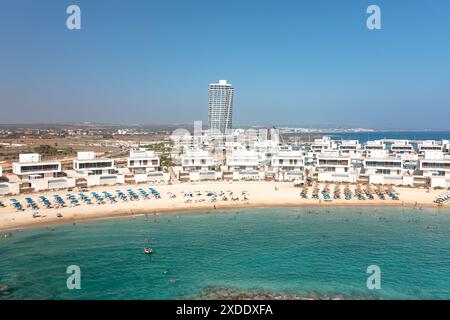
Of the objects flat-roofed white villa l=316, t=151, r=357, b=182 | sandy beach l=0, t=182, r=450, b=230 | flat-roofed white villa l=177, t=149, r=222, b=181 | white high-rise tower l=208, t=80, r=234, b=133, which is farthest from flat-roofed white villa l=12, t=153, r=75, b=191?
white high-rise tower l=208, t=80, r=234, b=133

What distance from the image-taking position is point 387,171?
48438 millimetres

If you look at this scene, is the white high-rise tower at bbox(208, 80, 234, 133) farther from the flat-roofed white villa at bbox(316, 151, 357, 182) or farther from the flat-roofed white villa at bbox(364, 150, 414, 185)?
the flat-roofed white villa at bbox(364, 150, 414, 185)

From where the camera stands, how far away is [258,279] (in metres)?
20.1

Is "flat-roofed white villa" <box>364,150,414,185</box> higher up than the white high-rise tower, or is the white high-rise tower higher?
the white high-rise tower

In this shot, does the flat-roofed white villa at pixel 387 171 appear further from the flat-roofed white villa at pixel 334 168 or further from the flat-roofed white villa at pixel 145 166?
the flat-roofed white villa at pixel 145 166

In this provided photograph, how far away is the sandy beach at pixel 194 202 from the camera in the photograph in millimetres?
31922

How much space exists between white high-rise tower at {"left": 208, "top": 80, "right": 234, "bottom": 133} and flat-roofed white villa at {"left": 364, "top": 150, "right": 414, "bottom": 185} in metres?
80.0

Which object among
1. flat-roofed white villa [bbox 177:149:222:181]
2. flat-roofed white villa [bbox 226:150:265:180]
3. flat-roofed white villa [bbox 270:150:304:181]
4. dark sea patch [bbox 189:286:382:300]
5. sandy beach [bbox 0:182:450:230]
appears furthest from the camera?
flat-roofed white villa [bbox 226:150:265:180]

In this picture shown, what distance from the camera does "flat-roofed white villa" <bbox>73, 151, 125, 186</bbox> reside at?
4432 cm

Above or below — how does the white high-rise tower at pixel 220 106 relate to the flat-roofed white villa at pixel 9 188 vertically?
above

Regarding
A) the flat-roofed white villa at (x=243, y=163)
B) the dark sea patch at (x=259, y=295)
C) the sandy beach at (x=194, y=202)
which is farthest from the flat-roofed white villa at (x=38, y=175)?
the dark sea patch at (x=259, y=295)

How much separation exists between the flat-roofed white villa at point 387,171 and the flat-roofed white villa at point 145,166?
27.9m
